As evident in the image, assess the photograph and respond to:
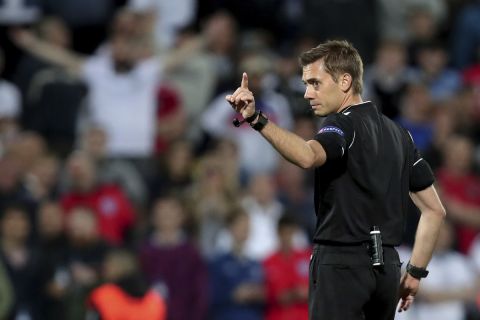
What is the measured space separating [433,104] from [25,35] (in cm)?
449

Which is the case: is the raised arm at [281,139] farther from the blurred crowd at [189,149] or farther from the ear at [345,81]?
the blurred crowd at [189,149]

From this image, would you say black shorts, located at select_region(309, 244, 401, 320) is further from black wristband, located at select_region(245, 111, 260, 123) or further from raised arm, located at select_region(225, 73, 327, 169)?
black wristband, located at select_region(245, 111, 260, 123)

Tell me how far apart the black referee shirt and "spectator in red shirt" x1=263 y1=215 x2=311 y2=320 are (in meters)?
4.91

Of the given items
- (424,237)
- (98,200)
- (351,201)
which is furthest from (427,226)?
(98,200)

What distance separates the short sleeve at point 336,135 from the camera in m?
5.62

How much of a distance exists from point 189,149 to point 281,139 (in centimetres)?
701

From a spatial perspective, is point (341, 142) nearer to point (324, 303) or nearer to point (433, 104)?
point (324, 303)

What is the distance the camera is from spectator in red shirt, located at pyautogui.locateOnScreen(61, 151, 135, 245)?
38.4 ft

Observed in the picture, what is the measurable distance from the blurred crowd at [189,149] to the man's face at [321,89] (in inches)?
141

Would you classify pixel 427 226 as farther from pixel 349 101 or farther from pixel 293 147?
pixel 293 147

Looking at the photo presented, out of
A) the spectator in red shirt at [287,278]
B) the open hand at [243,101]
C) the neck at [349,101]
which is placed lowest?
the spectator in red shirt at [287,278]

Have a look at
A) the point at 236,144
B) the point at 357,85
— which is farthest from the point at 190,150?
the point at 357,85

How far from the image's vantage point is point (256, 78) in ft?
41.8

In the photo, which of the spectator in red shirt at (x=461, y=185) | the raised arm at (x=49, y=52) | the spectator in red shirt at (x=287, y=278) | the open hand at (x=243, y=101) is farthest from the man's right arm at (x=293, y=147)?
the raised arm at (x=49, y=52)
